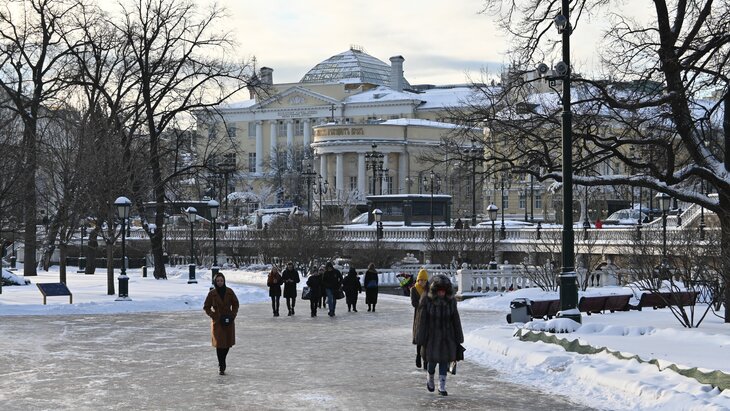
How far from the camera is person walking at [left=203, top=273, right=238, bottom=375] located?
16750 millimetres

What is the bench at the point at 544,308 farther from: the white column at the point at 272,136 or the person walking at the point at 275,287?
the white column at the point at 272,136

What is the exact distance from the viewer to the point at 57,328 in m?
25.7

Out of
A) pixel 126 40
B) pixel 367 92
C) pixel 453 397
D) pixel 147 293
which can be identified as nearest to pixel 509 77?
pixel 453 397

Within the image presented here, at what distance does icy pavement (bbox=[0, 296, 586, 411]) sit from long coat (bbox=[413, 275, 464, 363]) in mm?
617

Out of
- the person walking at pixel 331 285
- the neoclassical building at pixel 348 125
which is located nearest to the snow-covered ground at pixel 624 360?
the person walking at pixel 331 285

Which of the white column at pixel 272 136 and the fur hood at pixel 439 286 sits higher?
the white column at pixel 272 136

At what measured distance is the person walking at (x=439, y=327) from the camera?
46.5 ft

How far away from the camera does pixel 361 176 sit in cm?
11719

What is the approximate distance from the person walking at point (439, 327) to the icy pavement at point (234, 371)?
61cm

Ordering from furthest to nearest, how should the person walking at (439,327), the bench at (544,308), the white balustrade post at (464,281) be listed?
1. the white balustrade post at (464,281)
2. the bench at (544,308)
3. the person walking at (439,327)

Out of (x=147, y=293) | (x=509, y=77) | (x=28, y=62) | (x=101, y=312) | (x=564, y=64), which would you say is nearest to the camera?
(x=564, y=64)

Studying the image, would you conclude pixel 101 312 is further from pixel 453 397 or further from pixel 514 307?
pixel 453 397

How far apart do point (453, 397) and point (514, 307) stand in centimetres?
1150

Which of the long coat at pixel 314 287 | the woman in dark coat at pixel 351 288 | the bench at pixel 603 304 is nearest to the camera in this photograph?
the bench at pixel 603 304
